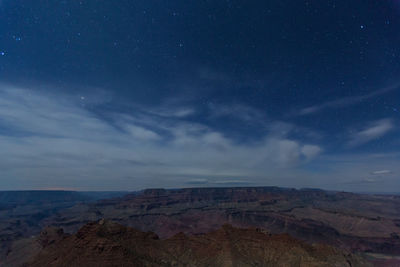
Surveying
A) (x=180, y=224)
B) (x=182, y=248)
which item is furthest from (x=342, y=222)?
(x=182, y=248)

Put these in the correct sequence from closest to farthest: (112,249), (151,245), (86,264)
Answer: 1. (86,264)
2. (112,249)
3. (151,245)

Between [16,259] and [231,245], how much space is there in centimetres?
9205

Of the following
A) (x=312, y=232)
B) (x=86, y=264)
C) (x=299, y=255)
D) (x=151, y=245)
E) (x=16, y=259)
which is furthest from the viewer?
(x=312, y=232)

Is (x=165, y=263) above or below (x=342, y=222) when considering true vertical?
above

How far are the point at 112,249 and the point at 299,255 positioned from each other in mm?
47555

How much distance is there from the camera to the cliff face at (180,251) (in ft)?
170

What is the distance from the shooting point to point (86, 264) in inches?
1927

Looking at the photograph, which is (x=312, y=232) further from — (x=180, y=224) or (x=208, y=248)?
(x=208, y=248)

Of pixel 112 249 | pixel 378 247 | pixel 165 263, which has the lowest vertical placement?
pixel 378 247

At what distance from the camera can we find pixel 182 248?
62.9 m

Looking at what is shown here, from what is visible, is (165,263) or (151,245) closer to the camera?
(165,263)

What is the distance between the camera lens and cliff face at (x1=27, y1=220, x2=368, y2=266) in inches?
2039

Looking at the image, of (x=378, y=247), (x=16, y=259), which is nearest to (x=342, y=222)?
(x=378, y=247)

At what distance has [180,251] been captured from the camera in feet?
202
